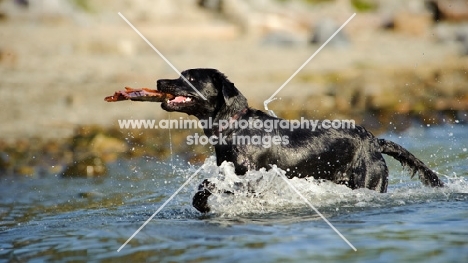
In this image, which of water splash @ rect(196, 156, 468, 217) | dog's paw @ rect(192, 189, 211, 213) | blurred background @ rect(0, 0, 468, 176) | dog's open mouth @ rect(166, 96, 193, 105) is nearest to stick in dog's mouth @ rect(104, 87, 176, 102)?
dog's open mouth @ rect(166, 96, 193, 105)

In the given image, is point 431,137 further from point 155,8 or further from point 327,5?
point 327,5

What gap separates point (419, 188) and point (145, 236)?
3.33 metres

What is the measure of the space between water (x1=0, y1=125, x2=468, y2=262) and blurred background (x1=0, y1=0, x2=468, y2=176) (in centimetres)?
310

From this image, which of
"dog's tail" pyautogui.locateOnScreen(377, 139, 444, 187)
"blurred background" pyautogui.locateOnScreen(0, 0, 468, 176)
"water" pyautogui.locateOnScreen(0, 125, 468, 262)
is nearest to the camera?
"water" pyautogui.locateOnScreen(0, 125, 468, 262)

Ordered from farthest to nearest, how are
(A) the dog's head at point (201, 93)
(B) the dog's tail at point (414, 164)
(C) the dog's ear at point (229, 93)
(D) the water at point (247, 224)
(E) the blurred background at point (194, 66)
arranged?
(E) the blurred background at point (194, 66) → (B) the dog's tail at point (414, 164) → (A) the dog's head at point (201, 93) → (C) the dog's ear at point (229, 93) → (D) the water at point (247, 224)

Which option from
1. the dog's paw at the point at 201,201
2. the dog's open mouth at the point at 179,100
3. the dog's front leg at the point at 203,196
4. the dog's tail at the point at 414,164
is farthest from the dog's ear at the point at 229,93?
the dog's tail at the point at 414,164

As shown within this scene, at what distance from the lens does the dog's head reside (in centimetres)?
830

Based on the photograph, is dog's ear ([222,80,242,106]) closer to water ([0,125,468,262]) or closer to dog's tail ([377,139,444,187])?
water ([0,125,468,262])

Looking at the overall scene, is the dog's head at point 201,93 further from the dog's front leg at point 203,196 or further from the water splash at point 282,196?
the dog's front leg at point 203,196

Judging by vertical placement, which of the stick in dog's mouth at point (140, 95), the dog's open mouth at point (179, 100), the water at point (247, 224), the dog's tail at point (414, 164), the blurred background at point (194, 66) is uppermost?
the blurred background at point (194, 66)

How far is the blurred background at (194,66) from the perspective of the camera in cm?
1502

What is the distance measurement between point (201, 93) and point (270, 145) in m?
0.91

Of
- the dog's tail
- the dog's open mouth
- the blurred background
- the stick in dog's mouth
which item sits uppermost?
the blurred background

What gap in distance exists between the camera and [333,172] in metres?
8.56
